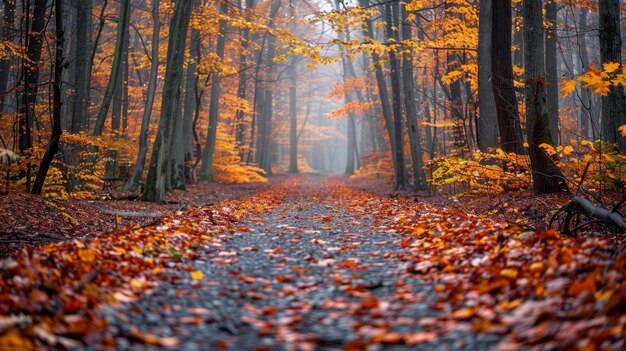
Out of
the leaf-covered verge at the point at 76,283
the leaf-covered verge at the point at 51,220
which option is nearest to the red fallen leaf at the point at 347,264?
the leaf-covered verge at the point at 76,283

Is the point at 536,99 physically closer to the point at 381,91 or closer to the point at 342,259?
the point at 342,259

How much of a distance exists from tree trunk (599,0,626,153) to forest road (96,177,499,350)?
6.82 metres

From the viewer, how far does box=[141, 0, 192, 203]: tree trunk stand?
1211cm

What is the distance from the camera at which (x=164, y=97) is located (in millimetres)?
12055

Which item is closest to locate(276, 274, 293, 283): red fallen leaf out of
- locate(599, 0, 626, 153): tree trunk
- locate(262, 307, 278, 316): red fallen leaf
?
locate(262, 307, 278, 316): red fallen leaf

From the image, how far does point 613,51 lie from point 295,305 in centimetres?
934

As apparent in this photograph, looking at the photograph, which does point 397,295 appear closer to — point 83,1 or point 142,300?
point 142,300

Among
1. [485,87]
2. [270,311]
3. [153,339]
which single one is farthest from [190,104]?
[153,339]

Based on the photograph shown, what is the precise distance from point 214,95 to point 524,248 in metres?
20.3

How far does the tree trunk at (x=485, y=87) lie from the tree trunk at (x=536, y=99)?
3.13m

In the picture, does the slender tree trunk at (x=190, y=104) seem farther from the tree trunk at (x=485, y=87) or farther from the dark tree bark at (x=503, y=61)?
the dark tree bark at (x=503, y=61)

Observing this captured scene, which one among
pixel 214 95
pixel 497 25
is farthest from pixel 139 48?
pixel 497 25

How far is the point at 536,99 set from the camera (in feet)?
30.3

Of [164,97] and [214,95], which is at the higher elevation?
[214,95]
